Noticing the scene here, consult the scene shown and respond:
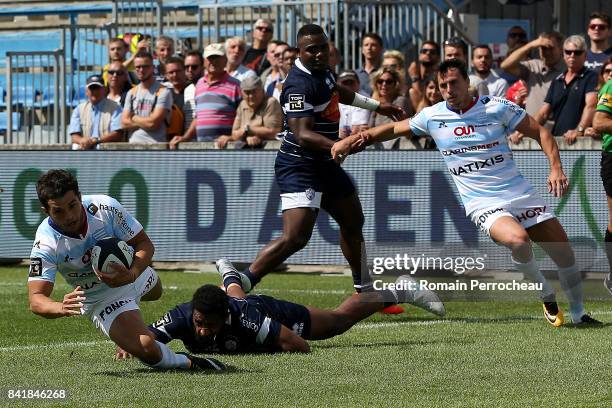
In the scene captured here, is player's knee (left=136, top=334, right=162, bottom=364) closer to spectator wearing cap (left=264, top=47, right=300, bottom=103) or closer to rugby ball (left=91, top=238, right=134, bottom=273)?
rugby ball (left=91, top=238, right=134, bottom=273)

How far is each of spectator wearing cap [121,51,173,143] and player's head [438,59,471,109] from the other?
23.6 ft

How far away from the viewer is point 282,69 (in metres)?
17.0

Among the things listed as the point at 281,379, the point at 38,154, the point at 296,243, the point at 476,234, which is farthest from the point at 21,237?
the point at 281,379

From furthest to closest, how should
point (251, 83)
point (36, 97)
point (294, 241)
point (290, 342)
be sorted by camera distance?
point (36, 97) < point (251, 83) < point (294, 241) < point (290, 342)

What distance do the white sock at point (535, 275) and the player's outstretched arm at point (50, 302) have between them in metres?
4.08

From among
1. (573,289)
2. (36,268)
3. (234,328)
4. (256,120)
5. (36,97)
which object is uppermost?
(36,97)

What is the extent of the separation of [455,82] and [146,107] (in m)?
7.61

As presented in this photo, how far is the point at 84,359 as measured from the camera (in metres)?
9.19

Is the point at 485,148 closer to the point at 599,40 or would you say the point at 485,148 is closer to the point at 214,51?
the point at 599,40

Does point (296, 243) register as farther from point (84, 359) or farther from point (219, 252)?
point (219, 252)

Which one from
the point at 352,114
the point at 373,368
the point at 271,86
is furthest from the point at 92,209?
the point at 271,86

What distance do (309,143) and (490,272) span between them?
3079 mm

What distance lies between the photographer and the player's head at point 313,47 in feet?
35.0

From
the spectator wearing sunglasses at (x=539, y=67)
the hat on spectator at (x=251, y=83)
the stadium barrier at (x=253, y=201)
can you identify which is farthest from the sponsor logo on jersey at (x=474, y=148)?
the hat on spectator at (x=251, y=83)
